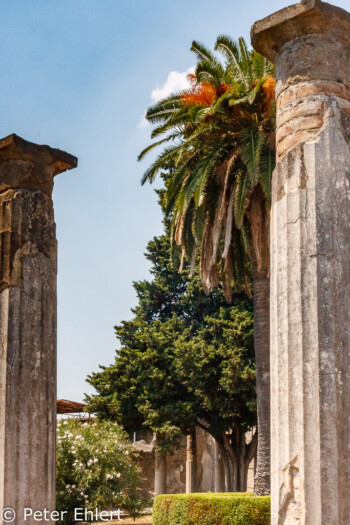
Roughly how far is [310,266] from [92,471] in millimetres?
13577

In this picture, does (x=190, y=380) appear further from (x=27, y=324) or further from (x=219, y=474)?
(x=27, y=324)

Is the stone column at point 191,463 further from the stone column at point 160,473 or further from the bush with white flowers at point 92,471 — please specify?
the bush with white flowers at point 92,471

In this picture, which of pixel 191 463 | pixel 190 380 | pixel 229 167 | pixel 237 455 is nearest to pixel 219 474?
pixel 191 463

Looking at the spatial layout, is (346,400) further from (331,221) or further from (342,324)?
(331,221)

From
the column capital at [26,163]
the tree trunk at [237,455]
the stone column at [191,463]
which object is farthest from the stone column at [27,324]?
the stone column at [191,463]

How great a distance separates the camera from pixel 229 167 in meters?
17.2

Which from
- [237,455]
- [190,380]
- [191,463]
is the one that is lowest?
[191,463]

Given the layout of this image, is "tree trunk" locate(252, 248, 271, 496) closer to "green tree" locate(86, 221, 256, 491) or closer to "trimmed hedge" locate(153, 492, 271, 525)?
"trimmed hedge" locate(153, 492, 271, 525)

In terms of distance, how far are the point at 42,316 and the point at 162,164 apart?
1365cm

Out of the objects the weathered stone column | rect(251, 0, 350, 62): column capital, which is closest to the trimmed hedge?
the weathered stone column

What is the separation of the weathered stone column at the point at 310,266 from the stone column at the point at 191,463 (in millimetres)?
22526

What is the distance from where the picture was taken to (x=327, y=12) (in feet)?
16.3

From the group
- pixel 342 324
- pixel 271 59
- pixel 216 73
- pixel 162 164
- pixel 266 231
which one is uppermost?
pixel 216 73

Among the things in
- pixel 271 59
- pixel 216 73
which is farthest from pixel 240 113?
pixel 271 59
